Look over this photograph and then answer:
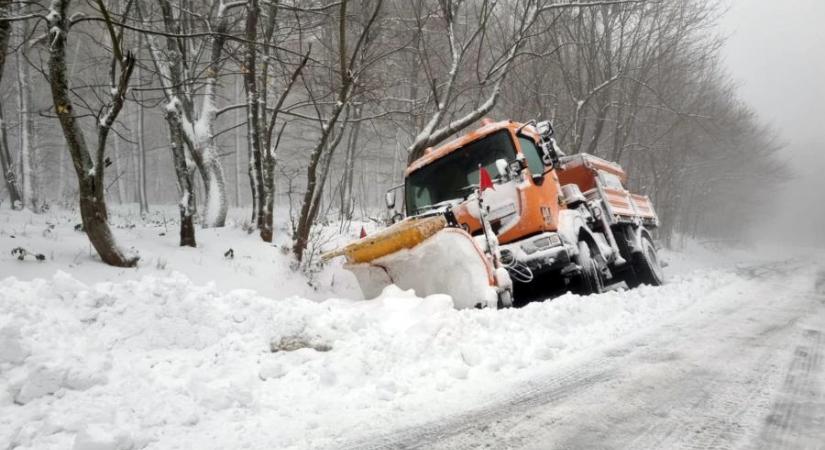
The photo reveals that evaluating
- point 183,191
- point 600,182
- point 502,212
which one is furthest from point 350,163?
point 502,212

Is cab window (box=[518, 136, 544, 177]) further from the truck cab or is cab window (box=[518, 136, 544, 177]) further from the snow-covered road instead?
the snow-covered road

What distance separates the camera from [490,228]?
17.0 ft

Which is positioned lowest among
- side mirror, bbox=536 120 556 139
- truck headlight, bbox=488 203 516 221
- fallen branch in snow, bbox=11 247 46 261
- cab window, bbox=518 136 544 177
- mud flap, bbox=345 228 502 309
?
mud flap, bbox=345 228 502 309

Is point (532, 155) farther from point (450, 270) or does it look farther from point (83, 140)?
point (83, 140)

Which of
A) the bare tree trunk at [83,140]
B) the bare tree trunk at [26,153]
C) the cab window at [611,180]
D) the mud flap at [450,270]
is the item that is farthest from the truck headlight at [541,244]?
the bare tree trunk at [26,153]

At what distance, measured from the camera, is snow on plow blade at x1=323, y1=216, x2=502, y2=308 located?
467 centimetres

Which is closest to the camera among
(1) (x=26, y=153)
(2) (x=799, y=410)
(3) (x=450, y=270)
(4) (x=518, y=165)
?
(2) (x=799, y=410)

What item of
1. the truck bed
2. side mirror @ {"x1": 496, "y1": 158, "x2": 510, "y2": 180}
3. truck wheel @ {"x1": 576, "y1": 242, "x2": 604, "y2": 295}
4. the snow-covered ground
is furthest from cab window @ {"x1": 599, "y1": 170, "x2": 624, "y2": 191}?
the snow-covered ground

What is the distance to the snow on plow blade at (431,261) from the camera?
184 inches

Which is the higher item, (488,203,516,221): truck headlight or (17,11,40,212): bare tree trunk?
(17,11,40,212): bare tree trunk

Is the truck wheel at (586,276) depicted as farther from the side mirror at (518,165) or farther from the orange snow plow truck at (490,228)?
the side mirror at (518,165)

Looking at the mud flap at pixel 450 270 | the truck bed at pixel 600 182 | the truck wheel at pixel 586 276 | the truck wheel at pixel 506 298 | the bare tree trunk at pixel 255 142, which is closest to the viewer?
the mud flap at pixel 450 270

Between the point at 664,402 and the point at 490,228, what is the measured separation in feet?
9.46

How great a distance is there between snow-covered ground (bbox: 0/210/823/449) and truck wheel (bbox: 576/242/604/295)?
0.80m
